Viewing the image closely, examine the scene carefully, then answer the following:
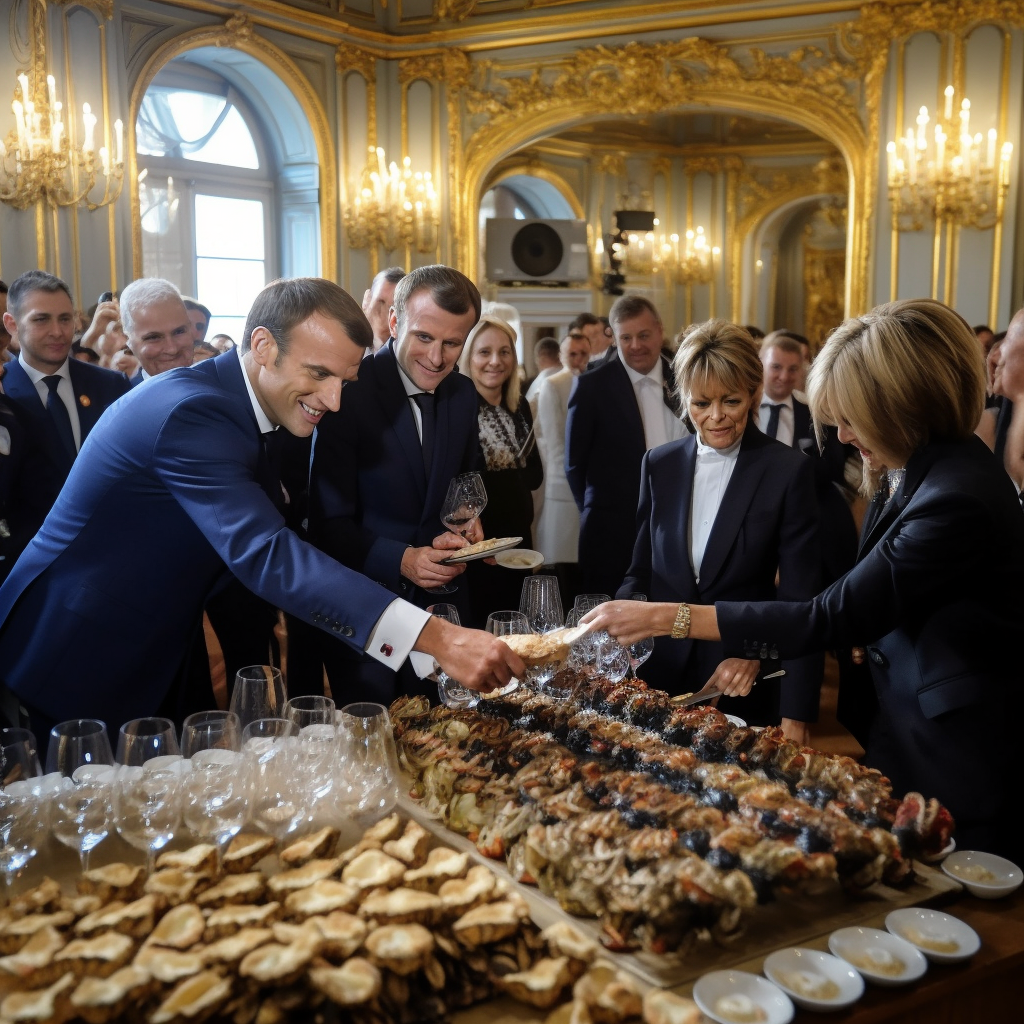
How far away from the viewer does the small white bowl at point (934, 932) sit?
1329 mm

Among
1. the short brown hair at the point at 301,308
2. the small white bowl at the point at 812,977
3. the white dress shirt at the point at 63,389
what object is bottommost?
the small white bowl at the point at 812,977

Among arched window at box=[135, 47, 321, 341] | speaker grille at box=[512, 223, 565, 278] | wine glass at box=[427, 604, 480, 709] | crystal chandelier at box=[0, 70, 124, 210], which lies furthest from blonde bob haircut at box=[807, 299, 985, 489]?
speaker grille at box=[512, 223, 565, 278]

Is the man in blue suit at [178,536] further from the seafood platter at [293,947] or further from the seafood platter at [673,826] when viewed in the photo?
the seafood platter at [293,947]

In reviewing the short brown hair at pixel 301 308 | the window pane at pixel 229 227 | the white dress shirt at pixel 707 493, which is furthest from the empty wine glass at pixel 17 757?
the window pane at pixel 229 227

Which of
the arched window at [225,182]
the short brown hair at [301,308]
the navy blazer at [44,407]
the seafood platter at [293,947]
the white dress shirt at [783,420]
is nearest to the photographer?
the seafood platter at [293,947]

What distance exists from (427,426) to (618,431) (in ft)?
6.37

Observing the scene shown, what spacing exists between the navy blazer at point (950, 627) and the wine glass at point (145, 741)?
3.96ft

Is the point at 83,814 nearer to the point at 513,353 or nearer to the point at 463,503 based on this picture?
the point at 463,503

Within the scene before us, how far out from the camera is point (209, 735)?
151 cm

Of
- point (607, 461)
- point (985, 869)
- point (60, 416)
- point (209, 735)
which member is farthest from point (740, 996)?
point (607, 461)

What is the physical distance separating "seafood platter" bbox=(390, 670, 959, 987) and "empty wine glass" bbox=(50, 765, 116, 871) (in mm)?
486

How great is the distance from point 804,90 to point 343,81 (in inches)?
152

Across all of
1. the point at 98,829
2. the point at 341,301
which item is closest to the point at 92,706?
the point at 98,829

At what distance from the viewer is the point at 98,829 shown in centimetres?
145
